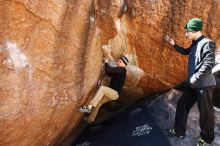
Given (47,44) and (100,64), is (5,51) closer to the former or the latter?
(47,44)

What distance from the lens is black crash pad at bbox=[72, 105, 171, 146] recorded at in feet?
20.9

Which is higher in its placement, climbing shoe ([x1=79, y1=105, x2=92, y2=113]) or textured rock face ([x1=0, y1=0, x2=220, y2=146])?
textured rock face ([x1=0, y1=0, x2=220, y2=146])

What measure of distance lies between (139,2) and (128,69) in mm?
1179

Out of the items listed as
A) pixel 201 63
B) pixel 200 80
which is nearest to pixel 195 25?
pixel 201 63

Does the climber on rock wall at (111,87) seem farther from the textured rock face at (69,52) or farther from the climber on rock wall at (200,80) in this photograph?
the climber on rock wall at (200,80)

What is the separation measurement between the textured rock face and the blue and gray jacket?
107 cm

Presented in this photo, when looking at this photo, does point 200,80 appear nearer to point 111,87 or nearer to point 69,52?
point 111,87

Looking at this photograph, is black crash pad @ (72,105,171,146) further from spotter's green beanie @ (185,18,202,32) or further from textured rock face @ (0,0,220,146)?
spotter's green beanie @ (185,18,202,32)

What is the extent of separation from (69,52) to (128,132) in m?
1.65

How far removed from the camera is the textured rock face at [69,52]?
216 inches

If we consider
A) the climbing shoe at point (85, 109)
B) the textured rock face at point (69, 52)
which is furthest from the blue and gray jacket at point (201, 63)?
the climbing shoe at point (85, 109)

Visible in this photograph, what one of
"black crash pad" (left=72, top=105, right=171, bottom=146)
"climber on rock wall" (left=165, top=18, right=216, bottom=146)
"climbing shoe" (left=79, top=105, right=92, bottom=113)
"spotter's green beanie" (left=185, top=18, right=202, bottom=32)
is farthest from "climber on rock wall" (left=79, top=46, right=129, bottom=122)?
"spotter's green beanie" (left=185, top=18, right=202, bottom=32)

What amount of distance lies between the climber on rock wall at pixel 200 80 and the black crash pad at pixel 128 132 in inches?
22.7

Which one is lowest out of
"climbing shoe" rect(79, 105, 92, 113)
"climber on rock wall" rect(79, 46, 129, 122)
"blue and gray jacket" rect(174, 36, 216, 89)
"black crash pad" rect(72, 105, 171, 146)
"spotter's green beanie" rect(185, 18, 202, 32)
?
"black crash pad" rect(72, 105, 171, 146)
